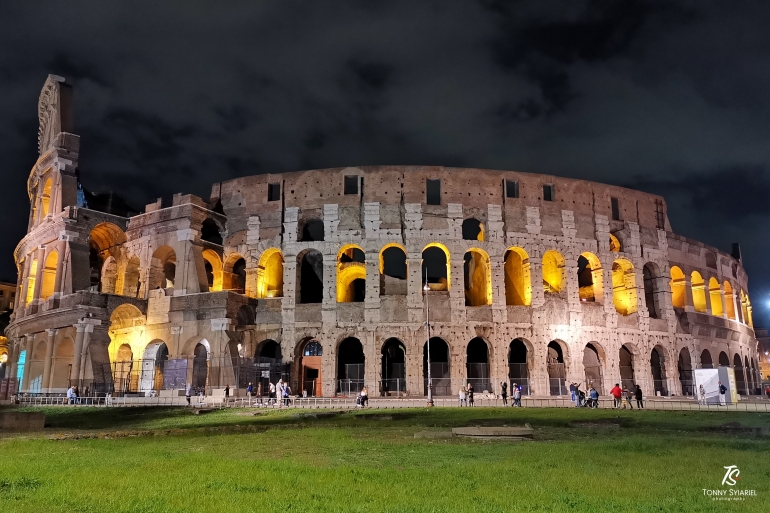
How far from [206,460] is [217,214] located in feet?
95.8

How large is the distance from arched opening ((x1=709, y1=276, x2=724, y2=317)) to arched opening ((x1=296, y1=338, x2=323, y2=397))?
2921 cm

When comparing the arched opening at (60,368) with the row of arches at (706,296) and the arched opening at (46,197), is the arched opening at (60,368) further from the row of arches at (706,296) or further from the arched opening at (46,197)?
the row of arches at (706,296)

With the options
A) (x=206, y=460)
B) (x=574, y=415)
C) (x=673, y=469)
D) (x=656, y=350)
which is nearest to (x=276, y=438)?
(x=206, y=460)

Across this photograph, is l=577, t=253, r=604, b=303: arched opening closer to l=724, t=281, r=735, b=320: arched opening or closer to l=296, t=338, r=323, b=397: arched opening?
l=724, t=281, r=735, b=320: arched opening

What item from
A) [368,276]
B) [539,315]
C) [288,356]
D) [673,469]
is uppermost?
[368,276]

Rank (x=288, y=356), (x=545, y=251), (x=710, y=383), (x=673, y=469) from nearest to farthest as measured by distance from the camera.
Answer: (x=673, y=469), (x=710, y=383), (x=288, y=356), (x=545, y=251)

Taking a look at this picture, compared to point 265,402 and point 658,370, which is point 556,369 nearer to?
point 658,370

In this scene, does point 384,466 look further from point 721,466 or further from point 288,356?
point 288,356

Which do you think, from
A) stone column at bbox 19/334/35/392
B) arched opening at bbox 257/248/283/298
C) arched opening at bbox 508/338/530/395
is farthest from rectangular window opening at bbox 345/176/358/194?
stone column at bbox 19/334/35/392

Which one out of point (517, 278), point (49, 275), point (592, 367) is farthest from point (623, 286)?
point (49, 275)

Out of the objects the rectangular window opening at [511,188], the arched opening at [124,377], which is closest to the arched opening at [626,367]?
the rectangular window opening at [511,188]

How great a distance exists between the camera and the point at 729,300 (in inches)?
1834

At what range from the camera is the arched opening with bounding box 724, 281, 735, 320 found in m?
46.0

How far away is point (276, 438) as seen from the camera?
13781mm
